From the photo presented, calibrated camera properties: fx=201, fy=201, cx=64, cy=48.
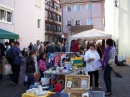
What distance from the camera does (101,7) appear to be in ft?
114

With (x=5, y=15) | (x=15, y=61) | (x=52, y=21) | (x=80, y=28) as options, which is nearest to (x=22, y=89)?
(x=15, y=61)

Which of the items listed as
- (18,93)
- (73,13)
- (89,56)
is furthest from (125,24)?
(73,13)

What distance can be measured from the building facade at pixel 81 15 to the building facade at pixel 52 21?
10.9 ft

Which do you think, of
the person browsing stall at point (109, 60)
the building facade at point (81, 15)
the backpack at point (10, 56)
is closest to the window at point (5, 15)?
the backpack at point (10, 56)

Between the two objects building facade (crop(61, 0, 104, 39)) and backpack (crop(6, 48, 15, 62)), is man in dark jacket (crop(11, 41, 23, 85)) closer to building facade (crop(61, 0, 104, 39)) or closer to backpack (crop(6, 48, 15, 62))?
backpack (crop(6, 48, 15, 62))

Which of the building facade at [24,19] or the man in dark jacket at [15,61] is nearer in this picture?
the man in dark jacket at [15,61]

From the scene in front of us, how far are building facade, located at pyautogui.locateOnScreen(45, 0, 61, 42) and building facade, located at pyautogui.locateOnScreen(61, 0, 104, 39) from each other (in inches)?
131

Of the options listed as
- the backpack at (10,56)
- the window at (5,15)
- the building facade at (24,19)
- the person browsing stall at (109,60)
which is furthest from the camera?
the building facade at (24,19)

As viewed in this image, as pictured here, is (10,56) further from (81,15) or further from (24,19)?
(81,15)

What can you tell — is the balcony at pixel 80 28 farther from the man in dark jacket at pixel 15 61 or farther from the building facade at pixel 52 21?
the man in dark jacket at pixel 15 61

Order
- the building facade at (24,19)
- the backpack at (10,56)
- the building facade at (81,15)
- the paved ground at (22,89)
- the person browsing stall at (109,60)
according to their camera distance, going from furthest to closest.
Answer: the building facade at (81,15)
the building facade at (24,19)
the backpack at (10,56)
the paved ground at (22,89)
the person browsing stall at (109,60)

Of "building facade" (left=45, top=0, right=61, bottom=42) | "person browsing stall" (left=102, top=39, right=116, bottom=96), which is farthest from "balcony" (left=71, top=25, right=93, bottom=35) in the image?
"person browsing stall" (left=102, top=39, right=116, bottom=96)

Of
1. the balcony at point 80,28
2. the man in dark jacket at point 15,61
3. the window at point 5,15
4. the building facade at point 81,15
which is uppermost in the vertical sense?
the building facade at point 81,15

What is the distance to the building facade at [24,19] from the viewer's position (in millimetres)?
17266
